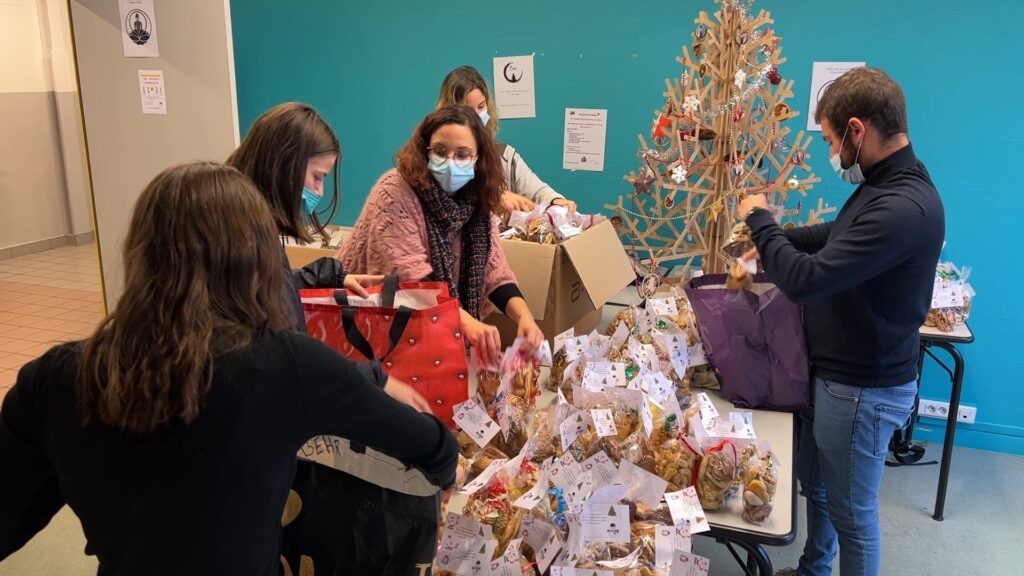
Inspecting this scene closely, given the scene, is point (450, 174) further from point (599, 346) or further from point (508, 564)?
point (508, 564)

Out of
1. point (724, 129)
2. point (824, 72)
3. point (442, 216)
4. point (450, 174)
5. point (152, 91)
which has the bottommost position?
point (442, 216)

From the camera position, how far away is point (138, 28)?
159 inches

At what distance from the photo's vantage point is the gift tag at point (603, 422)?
162 centimetres

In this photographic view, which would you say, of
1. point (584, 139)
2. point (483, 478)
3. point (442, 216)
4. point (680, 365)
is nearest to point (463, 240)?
point (442, 216)

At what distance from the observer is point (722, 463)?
1537 millimetres

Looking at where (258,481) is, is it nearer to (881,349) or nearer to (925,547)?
(881,349)

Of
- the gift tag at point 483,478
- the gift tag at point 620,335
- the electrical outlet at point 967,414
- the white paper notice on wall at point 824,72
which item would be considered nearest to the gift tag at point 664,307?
the gift tag at point 620,335

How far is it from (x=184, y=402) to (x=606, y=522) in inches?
31.9

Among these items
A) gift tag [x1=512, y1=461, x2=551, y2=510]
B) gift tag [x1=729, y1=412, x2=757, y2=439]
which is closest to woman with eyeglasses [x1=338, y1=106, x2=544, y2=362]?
gift tag [x1=512, y1=461, x2=551, y2=510]

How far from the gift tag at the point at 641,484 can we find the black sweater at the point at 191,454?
67 centimetres

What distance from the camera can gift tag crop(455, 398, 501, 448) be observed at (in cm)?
163

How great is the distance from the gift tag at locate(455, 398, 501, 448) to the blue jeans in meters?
0.85

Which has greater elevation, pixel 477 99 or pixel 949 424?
pixel 477 99

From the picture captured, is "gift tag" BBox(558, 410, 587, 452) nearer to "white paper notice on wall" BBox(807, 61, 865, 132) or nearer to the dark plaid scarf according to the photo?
the dark plaid scarf
